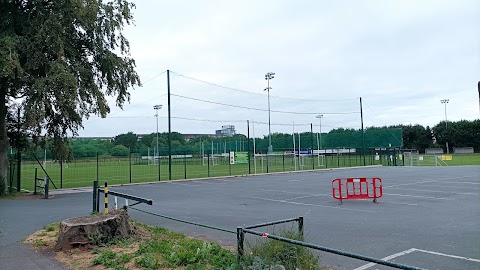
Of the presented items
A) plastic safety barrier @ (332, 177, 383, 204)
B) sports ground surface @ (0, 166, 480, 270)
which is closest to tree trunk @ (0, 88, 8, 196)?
sports ground surface @ (0, 166, 480, 270)

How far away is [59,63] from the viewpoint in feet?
62.7

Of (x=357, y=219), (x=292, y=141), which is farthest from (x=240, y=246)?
(x=292, y=141)

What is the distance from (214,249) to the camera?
6961mm

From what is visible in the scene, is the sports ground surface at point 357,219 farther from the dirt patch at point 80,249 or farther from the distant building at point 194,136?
the distant building at point 194,136

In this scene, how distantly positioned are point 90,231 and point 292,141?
53955 mm

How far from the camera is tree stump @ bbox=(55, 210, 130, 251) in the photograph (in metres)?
7.80

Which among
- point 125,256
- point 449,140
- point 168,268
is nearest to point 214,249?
point 168,268

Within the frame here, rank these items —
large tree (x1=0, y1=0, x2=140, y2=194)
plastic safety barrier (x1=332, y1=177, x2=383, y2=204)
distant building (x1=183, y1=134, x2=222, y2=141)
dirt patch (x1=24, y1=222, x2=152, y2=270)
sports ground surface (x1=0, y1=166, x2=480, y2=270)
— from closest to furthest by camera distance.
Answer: dirt patch (x1=24, y1=222, x2=152, y2=270) < sports ground surface (x1=0, y1=166, x2=480, y2=270) < plastic safety barrier (x1=332, y1=177, x2=383, y2=204) < large tree (x1=0, y1=0, x2=140, y2=194) < distant building (x1=183, y1=134, x2=222, y2=141)

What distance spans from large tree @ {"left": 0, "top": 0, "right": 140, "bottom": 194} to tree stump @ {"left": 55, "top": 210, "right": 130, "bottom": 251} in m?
12.0

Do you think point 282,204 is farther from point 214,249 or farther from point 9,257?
point 9,257

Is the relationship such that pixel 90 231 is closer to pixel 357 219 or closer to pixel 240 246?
pixel 240 246

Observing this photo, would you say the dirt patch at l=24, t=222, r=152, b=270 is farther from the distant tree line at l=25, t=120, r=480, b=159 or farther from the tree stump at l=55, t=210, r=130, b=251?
the distant tree line at l=25, t=120, r=480, b=159

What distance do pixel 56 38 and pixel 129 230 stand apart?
13.8 metres

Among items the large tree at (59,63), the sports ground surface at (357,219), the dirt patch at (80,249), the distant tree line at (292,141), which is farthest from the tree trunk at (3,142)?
the distant tree line at (292,141)
